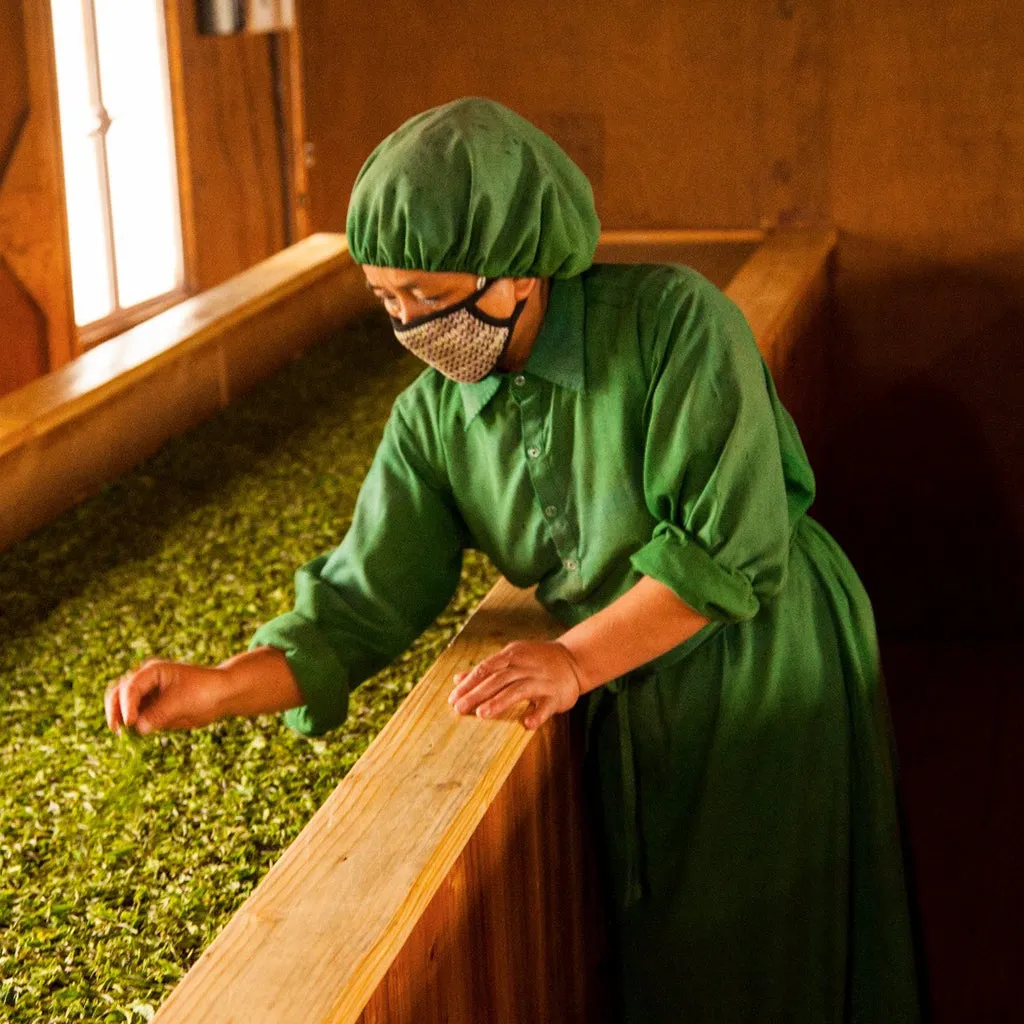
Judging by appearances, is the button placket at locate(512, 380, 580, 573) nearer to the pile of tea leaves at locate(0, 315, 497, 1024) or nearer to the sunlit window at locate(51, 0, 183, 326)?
the pile of tea leaves at locate(0, 315, 497, 1024)

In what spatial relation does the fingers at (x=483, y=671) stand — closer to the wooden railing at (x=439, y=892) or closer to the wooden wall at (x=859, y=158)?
the wooden railing at (x=439, y=892)

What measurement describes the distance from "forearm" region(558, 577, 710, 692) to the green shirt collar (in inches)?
9.0

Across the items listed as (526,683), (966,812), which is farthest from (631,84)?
(526,683)

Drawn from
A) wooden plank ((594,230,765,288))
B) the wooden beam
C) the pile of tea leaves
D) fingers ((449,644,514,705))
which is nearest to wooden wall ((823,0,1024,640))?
wooden plank ((594,230,765,288))

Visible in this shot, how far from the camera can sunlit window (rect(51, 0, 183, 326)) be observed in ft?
17.5

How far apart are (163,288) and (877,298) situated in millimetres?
3014

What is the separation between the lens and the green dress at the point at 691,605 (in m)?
1.55

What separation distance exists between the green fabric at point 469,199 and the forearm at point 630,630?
0.34 metres

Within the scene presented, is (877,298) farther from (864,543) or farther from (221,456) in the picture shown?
(221,456)

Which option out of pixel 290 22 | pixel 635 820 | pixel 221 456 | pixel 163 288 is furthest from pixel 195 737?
pixel 163 288

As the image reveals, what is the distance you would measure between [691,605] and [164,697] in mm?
548

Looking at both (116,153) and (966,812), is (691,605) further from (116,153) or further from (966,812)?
(116,153)

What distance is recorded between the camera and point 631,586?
1661 mm

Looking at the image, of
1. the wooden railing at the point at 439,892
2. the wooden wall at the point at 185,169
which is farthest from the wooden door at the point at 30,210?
the wooden railing at the point at 439,892
